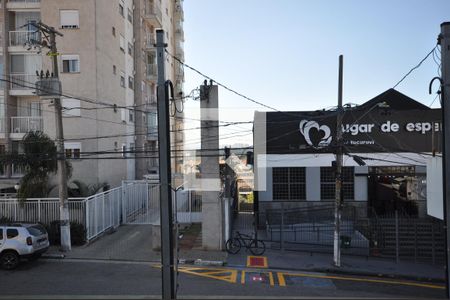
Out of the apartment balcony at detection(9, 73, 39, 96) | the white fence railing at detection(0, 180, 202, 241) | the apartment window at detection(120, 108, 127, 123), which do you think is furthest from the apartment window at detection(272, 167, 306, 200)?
the apartment balcony at detection(9, 73, 39, 96)

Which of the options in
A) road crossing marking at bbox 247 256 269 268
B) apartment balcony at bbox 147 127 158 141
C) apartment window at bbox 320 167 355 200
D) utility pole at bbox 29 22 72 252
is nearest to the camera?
road crossing marking at bbox 247 256 269 268

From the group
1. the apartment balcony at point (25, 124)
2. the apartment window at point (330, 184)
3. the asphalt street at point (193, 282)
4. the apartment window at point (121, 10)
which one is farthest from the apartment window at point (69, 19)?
the apartment window at point (330, 184)

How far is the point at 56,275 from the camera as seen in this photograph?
46.3 feet

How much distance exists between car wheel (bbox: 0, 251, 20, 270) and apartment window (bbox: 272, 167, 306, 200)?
558 inches

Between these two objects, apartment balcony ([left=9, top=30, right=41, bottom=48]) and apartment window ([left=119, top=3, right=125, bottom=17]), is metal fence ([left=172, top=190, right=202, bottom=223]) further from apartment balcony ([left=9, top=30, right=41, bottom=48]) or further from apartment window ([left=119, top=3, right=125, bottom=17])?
apartment window ([left=119, top=3, right=125, bottom=17])

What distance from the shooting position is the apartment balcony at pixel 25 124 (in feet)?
82.8

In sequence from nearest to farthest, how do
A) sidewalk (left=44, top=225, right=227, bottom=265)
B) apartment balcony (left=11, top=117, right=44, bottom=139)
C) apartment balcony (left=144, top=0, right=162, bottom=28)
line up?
1. sidewalk (left=44, top=225, right=227, bottom=265)
2. apartment balcony (left=11, top=117, right=44, bottom=139)
3. apartment balcony (left=144, top=0, right=162, bottom=28)

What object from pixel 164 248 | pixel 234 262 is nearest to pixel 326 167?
pixel 234 262

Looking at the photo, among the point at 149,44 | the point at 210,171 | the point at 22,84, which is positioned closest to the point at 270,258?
the point at 210,171

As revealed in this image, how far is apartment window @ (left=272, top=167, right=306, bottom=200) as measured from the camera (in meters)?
24.2

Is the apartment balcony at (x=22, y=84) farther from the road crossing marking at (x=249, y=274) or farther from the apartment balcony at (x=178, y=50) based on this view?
the apartment balcony at (x=178, y=50)

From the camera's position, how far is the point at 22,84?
82.9 ft

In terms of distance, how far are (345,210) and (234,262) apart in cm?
1014

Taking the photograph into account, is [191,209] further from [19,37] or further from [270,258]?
[19,37]
